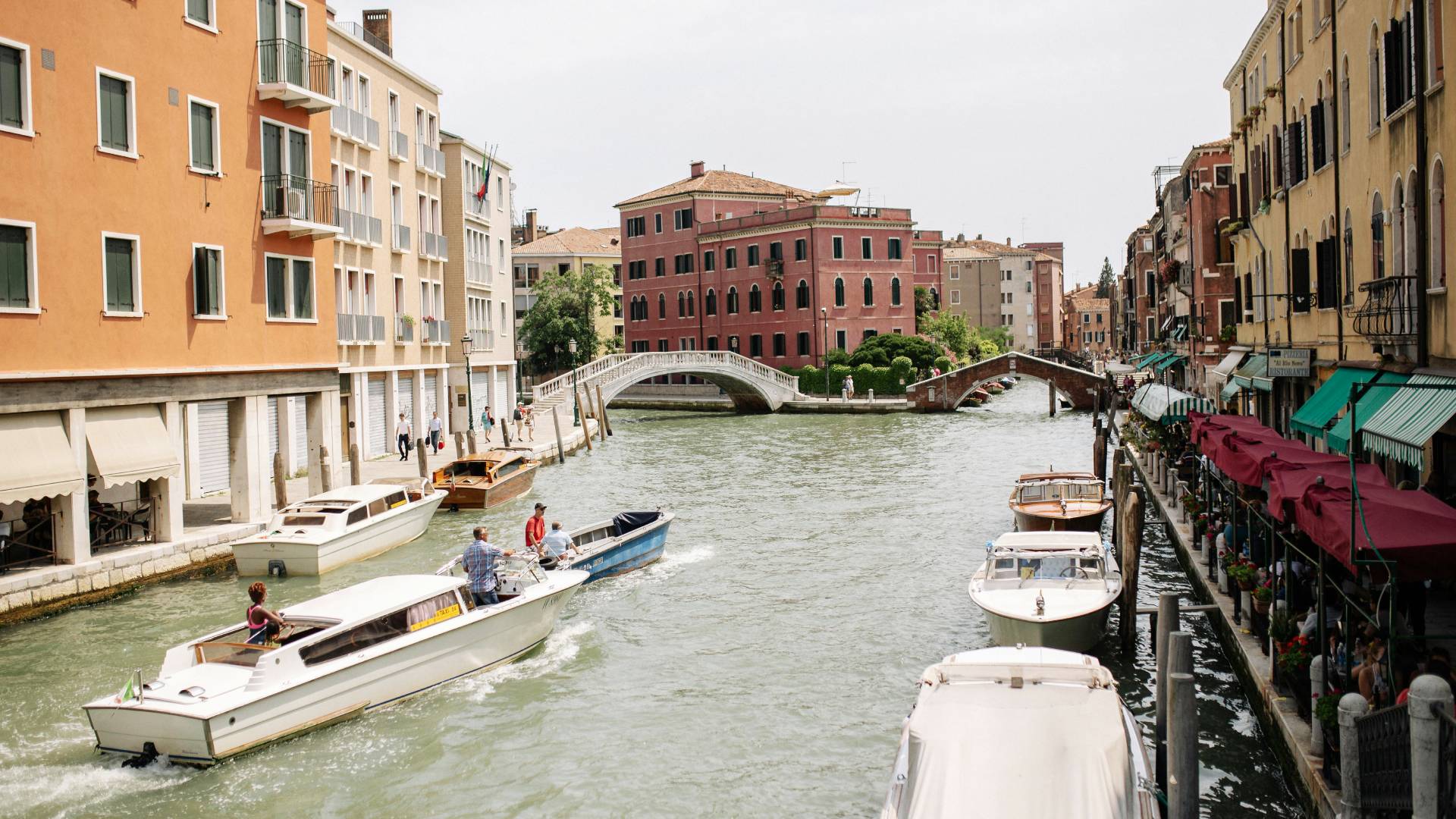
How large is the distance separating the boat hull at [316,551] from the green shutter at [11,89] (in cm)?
662

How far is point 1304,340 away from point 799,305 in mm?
43859

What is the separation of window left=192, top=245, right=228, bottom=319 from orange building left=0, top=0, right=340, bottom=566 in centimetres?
3

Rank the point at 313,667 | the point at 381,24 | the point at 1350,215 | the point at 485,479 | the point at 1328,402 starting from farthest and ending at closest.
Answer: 1. the point at 381,24
2. the point at 485,479
3. the point at 1350,215
4. the point at 1328,402
5. the point at 313,667

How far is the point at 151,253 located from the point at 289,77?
464 centimetres

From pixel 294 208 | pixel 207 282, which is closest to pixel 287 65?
pixel 294 208

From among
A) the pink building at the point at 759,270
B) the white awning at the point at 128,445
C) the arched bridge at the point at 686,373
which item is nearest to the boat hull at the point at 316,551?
the white awning at the point at 128,445

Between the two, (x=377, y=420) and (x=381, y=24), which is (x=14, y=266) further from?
(x=381, y=24)

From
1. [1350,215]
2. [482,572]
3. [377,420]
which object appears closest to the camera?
[482,572]

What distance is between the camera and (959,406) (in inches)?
2359

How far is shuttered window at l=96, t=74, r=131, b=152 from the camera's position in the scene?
17.1 meters

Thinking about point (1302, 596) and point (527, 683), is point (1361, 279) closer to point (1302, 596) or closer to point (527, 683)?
point (1302, 596)

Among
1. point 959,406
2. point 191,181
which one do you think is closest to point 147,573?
point 191,181

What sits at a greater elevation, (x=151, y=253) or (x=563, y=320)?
(x=563, y=320)

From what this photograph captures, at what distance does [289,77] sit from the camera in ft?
69.0
